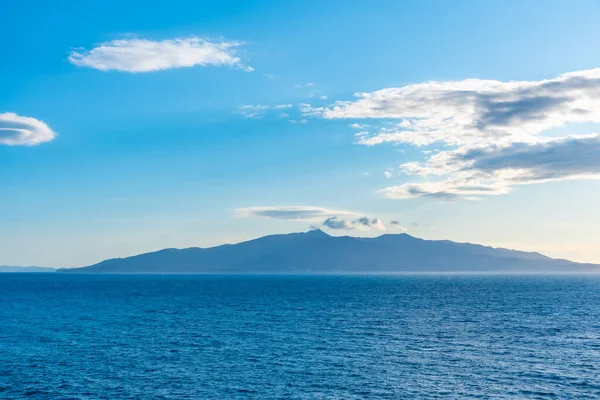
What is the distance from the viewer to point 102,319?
122375mm

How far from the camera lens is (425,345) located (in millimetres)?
87000

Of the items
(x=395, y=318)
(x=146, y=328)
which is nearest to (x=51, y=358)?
(x=146, y=328)

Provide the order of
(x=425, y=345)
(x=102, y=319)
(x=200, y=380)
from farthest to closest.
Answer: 1. (x=102, y=319)
2. (x=425, y=345)
3. (x=200, y=380)

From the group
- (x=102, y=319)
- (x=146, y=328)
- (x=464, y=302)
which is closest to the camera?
(x=146, y=328)

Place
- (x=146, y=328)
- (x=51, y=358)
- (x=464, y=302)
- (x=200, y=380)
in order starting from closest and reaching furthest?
(x=200, y=380) → (x=51, y=358) → (x=146, y=328) → (x=464, y=302)

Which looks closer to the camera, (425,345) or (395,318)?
(425,345)

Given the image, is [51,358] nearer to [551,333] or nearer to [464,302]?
[551,333]

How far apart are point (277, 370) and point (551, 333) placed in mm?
58665

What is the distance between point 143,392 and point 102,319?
68633 millimetres

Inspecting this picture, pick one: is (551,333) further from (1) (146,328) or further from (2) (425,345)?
(1) (146,328)

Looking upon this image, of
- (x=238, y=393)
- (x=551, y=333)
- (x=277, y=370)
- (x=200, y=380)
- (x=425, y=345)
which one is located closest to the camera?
(x=238, y=393)

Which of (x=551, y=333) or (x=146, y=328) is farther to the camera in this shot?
(x=146, y=328)

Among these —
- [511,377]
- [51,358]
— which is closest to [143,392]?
[51,358]

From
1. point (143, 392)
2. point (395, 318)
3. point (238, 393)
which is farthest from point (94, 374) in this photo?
point (395, 318)
